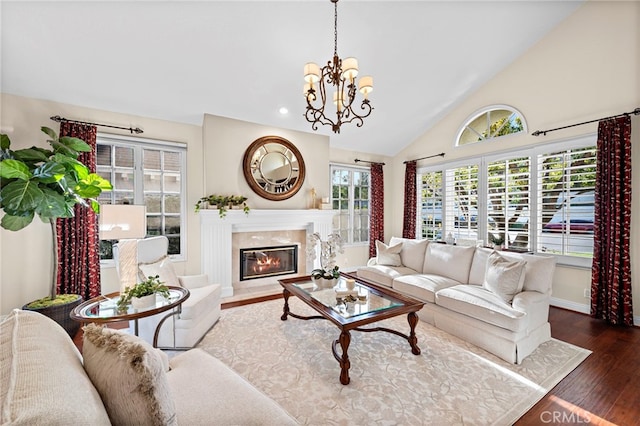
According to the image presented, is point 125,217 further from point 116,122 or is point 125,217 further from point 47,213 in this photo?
point 116,122

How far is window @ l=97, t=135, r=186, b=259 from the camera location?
12.2 feet

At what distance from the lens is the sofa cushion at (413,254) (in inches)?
157

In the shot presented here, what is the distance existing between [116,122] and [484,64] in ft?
17.9

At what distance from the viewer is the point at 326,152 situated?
5.17m

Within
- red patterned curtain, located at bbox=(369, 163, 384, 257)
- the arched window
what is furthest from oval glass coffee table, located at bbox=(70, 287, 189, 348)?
the arched window

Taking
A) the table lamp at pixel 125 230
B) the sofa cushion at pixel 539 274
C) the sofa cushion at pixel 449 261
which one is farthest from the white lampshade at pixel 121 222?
the sofa cushion at pixel 539 274

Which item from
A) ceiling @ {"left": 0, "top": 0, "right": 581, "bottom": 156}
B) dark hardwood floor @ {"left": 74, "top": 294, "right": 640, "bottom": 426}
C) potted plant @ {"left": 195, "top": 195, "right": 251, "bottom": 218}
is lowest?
dark hardwood floor @ {"left": 74, "top": 294, "right": 640, "bottom": 426}

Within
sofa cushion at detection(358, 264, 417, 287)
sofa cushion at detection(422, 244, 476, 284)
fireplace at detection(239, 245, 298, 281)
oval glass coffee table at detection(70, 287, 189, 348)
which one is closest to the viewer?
oval glass coffee table at detection(70, 287, 189, 348)

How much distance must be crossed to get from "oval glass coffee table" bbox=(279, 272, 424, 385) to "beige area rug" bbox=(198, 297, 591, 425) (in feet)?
0.46

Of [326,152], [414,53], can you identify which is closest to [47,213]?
[326,152]

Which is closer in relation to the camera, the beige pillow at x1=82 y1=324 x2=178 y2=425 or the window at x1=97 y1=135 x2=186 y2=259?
the beige pillow at x1=82 y1=324 x2=178 y2=425
